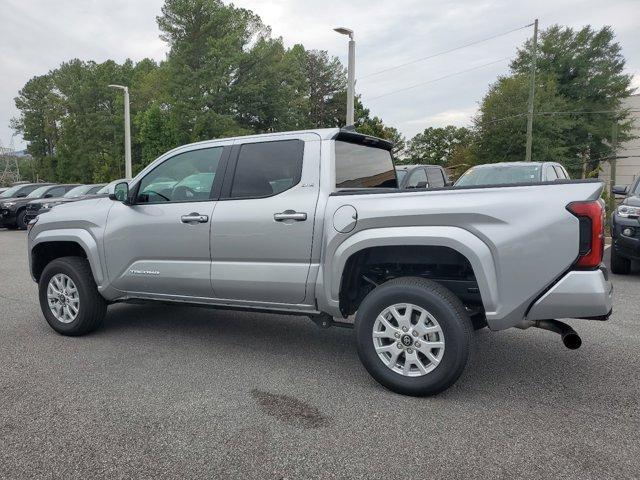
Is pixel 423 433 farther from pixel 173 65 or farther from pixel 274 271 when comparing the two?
pixel 173 65

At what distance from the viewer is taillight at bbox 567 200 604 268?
300cm

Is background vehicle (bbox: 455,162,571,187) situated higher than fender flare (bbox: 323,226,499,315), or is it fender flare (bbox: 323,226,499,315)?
background vehicle (bbox: 455,162,571,187)

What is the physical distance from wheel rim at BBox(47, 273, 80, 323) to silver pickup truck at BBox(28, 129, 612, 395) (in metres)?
0.01

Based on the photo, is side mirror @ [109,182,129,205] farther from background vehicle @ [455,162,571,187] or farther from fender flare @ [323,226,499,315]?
background vehicle @ [455,162,571,187]

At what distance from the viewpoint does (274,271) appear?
392cm

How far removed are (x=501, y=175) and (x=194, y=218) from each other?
23.7ft

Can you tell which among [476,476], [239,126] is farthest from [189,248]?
[239,126]

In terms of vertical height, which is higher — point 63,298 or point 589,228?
point 589,228

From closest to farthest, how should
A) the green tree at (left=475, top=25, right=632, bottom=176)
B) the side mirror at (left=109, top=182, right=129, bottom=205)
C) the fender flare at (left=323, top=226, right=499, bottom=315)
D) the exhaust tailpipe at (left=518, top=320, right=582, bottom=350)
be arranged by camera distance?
the fender flare at (left=323, top=226, right=499, bottom=315) < the exhaust tailpipe at (left=518, top=320, right=582, bottom=350) < the side mirror at (left=109, top=182, right=129, bottom=205) < the green tree at (left=475, top=25, right=632, bottom=176)

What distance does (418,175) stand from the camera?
36.9 ft

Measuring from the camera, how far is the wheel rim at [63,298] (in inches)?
192

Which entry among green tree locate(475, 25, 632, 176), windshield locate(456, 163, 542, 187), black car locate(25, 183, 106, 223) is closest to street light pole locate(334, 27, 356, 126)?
windshield locate(456, 163, 542, 187)

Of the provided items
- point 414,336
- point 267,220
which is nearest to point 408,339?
point 414,336

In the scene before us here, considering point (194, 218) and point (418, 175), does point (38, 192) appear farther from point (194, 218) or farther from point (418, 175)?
point (194, 218)
